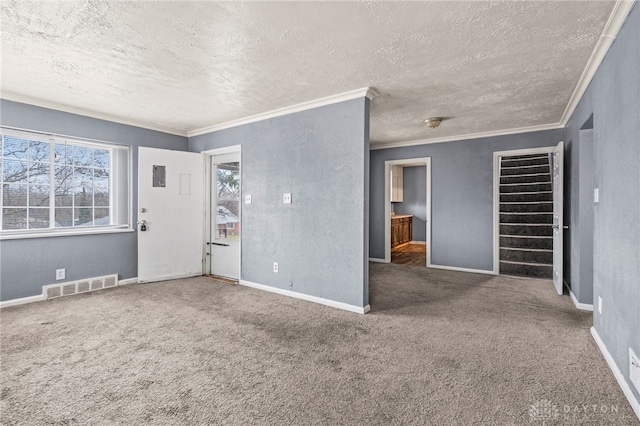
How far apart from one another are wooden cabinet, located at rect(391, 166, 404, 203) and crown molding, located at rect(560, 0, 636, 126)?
511 centimetres

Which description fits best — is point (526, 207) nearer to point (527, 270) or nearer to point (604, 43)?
point (527, 270)

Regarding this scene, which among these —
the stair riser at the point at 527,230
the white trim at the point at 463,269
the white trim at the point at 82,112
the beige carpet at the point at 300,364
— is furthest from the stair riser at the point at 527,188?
the white trim at the point at 82,112

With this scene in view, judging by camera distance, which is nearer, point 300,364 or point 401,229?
point 300,364

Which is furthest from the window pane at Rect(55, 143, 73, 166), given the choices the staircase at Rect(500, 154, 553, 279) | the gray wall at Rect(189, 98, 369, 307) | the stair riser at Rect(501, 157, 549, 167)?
the stair riser at Rect(501, 157, 549, 167)

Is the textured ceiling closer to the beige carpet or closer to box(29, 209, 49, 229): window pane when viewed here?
box(29, 209, 49, 229): window pane

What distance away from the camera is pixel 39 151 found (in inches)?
148

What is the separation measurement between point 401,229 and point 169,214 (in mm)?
5815

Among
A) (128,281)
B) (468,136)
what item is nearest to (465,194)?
(468,136)

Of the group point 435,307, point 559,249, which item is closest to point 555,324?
point 435,307

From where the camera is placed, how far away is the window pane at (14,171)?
11.5 feet

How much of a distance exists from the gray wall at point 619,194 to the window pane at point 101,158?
5.47m

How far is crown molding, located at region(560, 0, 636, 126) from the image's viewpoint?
1.84 m

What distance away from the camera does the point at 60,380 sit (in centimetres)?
200

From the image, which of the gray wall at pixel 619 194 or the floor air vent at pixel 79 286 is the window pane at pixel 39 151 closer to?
the floor air vent at pixel 79 286
